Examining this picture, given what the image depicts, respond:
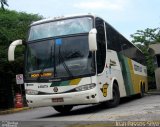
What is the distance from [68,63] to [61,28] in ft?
5.27

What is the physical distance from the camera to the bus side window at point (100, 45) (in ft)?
55.9

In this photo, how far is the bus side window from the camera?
1703cm

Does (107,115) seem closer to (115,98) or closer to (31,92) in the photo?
(31,92)

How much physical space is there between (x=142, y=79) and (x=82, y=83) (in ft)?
40.0

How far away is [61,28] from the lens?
683 inches

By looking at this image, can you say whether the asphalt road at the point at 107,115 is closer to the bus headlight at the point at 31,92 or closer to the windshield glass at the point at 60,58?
the bus headlight at the point at 31,92

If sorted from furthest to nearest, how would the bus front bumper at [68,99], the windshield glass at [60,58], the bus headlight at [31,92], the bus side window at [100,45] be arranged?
the bus side window at [100,45] < the bus headlight at [31,92] < the windshield glass at [60,58] < the bus front bumper at [68,99]

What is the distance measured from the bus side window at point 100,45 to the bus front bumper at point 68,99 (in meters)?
1.06

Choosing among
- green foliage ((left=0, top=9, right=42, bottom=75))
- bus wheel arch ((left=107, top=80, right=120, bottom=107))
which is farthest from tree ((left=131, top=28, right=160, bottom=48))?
bus wheel arch ((left=107, top=80, right=120, bottom=107))

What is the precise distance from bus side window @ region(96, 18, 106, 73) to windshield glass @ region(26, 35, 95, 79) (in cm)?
62

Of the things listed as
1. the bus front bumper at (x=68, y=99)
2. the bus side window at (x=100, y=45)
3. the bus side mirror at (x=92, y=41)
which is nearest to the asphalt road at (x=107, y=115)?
the bus front bumper at (x=68, y=99)

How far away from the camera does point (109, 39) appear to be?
62.8 ft

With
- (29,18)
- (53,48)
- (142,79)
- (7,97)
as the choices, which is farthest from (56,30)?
(29,18)

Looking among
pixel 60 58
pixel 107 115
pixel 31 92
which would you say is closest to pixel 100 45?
pixel 60 58
